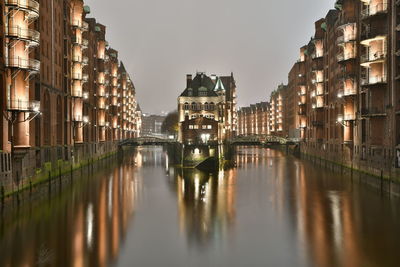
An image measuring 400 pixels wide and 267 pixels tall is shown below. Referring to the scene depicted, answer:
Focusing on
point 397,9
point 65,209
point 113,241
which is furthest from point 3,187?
point 397,9

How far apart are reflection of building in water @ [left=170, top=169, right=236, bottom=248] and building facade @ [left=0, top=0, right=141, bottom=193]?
15.0 metres

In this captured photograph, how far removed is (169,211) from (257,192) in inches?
580

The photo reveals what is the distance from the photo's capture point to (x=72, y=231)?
2995cm

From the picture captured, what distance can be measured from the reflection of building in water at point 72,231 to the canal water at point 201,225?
0.06 m

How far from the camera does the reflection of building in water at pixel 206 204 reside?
101ft

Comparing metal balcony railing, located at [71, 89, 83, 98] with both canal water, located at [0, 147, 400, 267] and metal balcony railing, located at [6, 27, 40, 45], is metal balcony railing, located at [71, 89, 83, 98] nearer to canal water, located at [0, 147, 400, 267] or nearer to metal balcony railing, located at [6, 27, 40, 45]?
canal water, located at [0, 147, 400, 267]

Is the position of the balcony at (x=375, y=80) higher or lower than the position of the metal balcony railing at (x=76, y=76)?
lower

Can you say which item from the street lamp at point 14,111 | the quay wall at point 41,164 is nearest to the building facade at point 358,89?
the street lamp at point 14,111

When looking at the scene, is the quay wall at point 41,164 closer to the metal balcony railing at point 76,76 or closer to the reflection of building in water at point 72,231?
the reflection of building in water at point 72,231

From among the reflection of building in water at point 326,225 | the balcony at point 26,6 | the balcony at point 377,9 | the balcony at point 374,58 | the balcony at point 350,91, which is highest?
the balcony at point 377,9

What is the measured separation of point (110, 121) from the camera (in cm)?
10619

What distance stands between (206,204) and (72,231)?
49.5ft

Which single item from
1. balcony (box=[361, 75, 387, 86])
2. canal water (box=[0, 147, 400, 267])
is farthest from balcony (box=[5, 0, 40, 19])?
balcony (box=[361, 75, 387, 86])

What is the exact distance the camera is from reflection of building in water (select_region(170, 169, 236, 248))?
1211 inches
